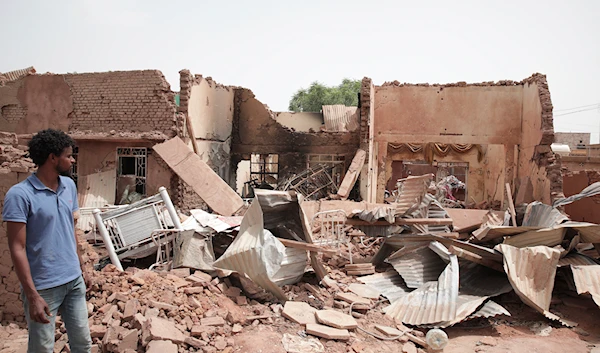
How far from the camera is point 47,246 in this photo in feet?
9.09

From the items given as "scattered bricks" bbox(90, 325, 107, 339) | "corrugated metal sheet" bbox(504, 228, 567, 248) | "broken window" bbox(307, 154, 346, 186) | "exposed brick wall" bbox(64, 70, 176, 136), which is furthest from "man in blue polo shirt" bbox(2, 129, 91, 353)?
"broken window" bbox(307, 154, 346, 186)

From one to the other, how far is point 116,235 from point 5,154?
1.99m

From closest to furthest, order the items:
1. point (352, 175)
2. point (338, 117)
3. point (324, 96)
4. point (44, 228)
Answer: point (44, 228)
point (352, 175)
point (338, 117)
point (324, 96)

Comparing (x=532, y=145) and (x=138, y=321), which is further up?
(x=532, y=145)

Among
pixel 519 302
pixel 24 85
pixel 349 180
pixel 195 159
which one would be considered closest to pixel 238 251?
pixel 519 302

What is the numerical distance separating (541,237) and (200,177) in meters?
7.17

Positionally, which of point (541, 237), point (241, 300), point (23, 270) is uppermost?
point (23, 270)

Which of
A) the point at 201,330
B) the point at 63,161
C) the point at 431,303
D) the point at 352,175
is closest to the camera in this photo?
the point at 63,161

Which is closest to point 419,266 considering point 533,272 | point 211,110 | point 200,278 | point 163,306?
point 533,272

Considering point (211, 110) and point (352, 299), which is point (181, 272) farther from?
point (211, 110)

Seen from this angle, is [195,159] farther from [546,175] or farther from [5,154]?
[546,175]

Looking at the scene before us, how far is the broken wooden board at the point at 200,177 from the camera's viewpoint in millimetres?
9328

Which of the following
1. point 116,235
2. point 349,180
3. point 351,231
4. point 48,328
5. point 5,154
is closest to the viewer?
point 48,328

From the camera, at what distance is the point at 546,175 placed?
10.4 meters
